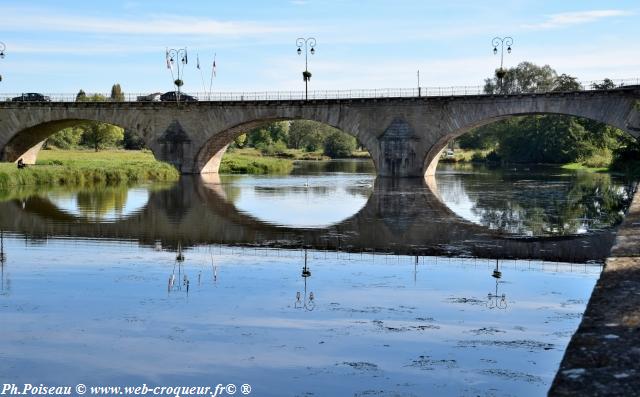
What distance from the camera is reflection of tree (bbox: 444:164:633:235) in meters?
27.6

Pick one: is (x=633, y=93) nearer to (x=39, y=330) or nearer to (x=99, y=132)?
(x=39, y=330)

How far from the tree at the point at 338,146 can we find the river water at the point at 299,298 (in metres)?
95.2

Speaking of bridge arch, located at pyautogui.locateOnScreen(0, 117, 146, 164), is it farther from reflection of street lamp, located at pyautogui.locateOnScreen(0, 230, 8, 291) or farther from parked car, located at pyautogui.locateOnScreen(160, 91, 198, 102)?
reflection of street lamp, located at pyautogui.locateOnScreen(0, 230, 8, 291)

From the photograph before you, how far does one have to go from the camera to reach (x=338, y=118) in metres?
61.5

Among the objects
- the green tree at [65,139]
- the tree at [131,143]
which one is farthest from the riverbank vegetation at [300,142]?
the green tree at [65,139]

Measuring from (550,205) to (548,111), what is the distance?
20.5 m

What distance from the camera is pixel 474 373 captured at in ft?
33.6

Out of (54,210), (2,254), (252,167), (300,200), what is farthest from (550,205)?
(252,167)

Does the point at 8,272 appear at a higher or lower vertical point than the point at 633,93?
lower

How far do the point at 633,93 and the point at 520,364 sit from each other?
45.6m

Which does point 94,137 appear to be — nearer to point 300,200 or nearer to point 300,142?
point 300,142

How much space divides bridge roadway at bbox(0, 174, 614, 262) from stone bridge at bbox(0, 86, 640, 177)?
69.8 feet

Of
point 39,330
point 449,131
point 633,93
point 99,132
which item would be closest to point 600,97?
point 633,93

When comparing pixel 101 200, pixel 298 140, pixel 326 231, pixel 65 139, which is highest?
pixel 298 140
